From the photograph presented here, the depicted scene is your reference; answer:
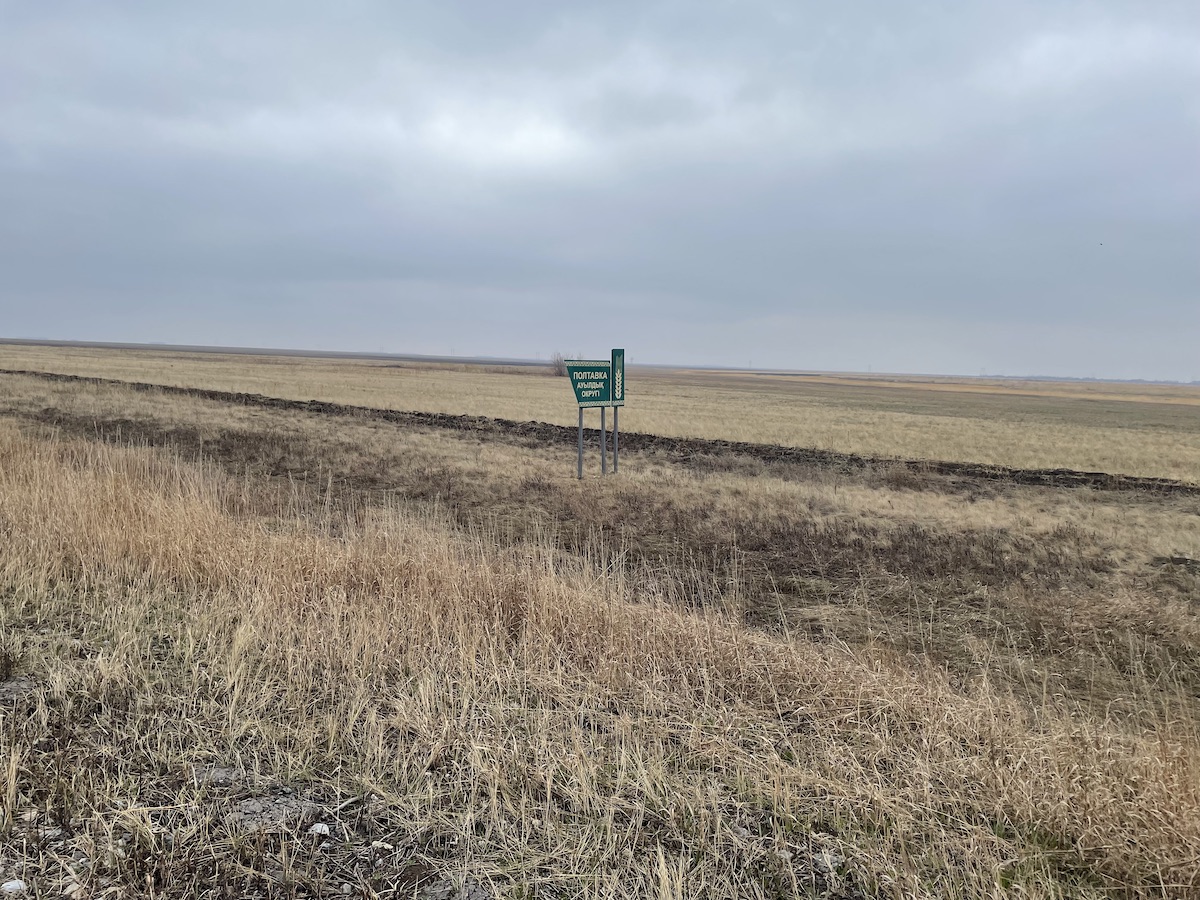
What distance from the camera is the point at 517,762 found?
10.9ft

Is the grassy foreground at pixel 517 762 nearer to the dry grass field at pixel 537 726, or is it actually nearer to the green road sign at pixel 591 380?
the dry grass field at pixel 537 726

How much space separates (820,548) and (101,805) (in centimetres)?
929

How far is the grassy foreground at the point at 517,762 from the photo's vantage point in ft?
8.75

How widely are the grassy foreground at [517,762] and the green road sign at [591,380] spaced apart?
10410mm

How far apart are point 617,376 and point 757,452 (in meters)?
7.26

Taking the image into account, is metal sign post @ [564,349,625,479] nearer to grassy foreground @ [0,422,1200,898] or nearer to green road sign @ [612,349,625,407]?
green road sign @ [612,349,625,407]

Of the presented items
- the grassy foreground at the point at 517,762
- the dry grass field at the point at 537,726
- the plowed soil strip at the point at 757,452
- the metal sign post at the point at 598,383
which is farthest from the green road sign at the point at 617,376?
the grassy foreground at the point at 517,762

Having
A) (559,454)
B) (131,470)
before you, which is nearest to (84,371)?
(559,454)

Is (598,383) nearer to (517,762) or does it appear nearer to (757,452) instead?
(757,452)

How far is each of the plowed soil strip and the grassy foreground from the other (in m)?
14.8

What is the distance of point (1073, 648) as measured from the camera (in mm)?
6621

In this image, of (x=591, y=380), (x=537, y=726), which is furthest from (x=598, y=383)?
(x=537, y=726)

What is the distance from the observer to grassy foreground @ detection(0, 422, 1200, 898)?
2.67 m

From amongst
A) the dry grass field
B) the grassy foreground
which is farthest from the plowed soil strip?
the grassy foreground
